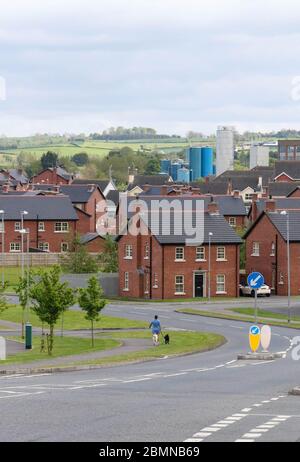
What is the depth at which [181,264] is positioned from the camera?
9394cm

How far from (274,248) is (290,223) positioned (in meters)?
2.35

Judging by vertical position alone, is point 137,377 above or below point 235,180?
below

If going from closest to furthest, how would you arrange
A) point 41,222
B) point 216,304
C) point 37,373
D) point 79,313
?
1. point 37,373
2. point 79,313
3. point 216,304
4. point 41,222

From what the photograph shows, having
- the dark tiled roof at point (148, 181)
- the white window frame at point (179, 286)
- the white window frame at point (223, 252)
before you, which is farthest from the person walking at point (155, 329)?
the dark tiled roof at point (148, 181)

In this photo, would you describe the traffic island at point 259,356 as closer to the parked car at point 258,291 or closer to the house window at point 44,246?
the parked car at point 258,291

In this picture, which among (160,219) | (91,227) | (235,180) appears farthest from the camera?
(235,180)

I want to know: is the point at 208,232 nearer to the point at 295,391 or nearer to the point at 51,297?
the point at 51,297

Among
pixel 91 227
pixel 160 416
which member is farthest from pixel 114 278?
pixel 160 416

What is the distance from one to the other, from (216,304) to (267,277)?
36.8ft

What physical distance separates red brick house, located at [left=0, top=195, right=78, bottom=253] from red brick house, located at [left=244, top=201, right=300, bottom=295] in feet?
92.4

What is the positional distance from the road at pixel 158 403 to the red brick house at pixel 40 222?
8013 centimetres

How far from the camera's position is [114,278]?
97938mm

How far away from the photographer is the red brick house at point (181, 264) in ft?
307

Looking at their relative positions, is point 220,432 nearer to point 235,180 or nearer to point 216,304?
point 216,304
